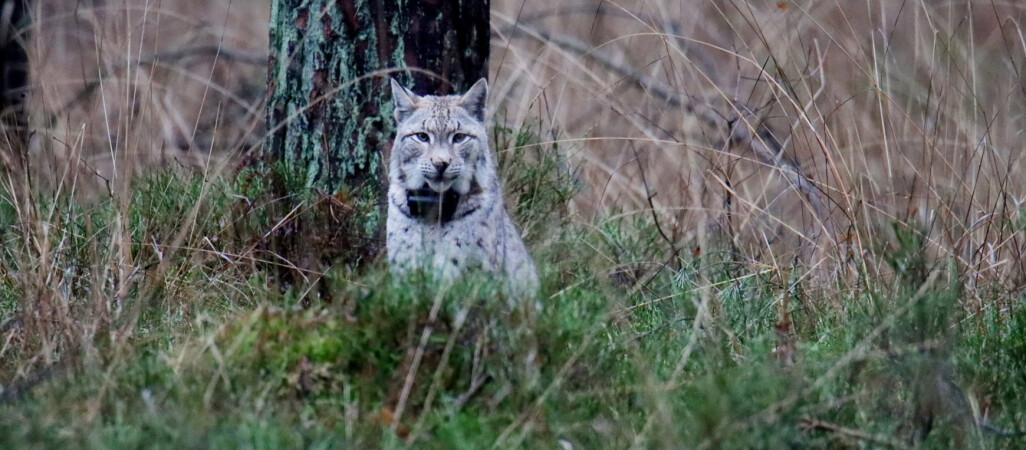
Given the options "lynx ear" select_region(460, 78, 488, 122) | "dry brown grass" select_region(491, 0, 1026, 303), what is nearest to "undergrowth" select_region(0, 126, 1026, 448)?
"dry brown grass" select_region(491, 0, 1026, 303)

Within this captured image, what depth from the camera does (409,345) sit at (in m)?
3.08

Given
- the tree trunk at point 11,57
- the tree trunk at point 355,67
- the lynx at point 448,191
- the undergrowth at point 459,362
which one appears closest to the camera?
the undergrowth at point 459,362

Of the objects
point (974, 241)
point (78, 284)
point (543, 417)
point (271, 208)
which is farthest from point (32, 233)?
point (974, 241)

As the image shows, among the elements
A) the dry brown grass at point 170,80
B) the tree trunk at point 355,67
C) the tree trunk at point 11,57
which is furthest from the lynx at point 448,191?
the tree trunk at point 11,57

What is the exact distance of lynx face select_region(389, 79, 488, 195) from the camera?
14.6ft

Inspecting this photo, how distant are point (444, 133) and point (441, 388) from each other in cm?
158

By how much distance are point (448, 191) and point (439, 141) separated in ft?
0.70

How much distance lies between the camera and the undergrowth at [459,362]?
2.83 metres

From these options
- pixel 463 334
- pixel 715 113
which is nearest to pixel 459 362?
pixel 463 334

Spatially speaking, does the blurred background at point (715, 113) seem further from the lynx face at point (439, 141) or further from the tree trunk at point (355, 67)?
the lynx face at point (439, 141)

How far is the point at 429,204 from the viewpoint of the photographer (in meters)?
4.46

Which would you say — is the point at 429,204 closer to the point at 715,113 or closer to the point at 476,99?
the point at 476,99

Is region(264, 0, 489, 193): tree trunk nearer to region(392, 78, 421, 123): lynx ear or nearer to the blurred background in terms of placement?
the blurred background

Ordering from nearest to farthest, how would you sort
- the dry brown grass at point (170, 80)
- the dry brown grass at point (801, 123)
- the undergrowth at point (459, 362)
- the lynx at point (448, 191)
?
the undergrowth at point (459, 362), the lynx at point (448, 191), the dry brown grass at point (801, 123), the dry brown grass at point (170, 80)
